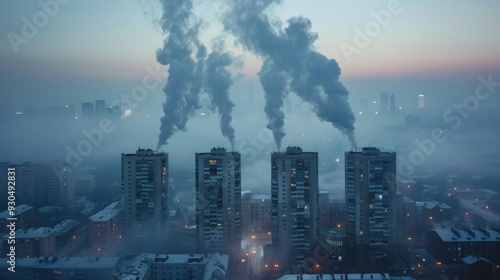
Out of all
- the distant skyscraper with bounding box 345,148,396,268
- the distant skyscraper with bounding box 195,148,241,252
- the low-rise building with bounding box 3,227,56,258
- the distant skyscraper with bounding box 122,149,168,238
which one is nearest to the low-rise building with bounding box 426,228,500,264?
the distant skyscraper with bounding box 345,148,396,268

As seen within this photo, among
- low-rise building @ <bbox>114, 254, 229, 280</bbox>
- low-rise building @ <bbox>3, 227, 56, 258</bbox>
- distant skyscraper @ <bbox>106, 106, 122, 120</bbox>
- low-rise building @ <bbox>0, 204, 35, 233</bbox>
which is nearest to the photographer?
low-rise building @ <bbox>114, 254, 229, 280</bbox>

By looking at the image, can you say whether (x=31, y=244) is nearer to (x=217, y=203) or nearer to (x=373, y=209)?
(x=217, y=203)

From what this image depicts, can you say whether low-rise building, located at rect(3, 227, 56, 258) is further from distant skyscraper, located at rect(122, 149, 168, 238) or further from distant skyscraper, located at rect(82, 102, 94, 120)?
distant skyscraper, located at rect(82, 102, 94, 120)

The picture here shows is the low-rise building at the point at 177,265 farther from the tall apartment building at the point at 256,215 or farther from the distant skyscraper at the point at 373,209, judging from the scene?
the tall apartment building at the point at 256,215

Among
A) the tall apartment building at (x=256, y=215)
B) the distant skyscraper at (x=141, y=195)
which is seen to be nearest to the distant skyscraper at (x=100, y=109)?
the tall apartment building at (x=256, y=215)

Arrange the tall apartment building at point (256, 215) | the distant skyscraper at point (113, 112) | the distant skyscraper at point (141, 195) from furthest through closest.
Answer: the distant skyscraper at point (113, 112) → the tall apartment building at point (256, 215) → the distant skyscraper at point (141, 195)

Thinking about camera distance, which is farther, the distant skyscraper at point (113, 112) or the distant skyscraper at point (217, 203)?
the distant skyscraper at point (113, 112)

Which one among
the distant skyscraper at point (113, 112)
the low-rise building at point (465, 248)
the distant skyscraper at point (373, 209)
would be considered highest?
the distant skyscraper at point (113, 112)

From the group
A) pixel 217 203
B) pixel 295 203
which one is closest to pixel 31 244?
pixel 217 203
